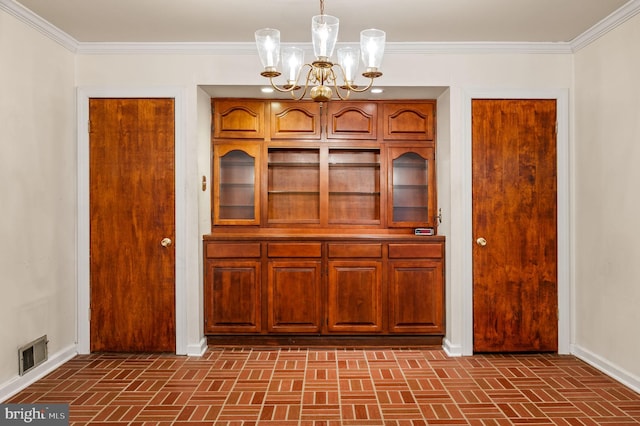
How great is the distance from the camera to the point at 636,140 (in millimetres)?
3307

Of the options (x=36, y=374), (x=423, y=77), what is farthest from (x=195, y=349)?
(x=423, y=77)

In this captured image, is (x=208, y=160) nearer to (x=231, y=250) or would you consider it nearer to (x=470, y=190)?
(x=231, y=250)

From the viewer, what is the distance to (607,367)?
3.61 m

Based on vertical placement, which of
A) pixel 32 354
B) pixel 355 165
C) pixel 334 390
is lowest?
pixel 334 390

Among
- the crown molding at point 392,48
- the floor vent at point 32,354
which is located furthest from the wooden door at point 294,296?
the crown molding at point 392,48

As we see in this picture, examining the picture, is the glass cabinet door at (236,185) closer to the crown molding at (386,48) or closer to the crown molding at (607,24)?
the crown molding at (386,48)

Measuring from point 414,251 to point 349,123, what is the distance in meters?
1.34

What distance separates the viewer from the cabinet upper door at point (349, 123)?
4570mm

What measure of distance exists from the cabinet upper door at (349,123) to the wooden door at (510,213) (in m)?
0.96

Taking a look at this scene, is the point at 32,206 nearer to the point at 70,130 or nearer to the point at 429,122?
the point at 70,130

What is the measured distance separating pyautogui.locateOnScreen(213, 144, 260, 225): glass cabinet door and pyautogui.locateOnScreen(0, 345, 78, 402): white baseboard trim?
1.63 metres

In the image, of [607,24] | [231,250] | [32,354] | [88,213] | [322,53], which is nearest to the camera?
[322,53]

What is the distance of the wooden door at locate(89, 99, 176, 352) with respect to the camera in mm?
4062

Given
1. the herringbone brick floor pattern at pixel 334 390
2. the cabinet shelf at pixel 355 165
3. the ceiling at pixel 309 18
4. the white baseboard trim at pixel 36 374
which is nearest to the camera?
the herringbone brick floor pattern at pixel 334 390
